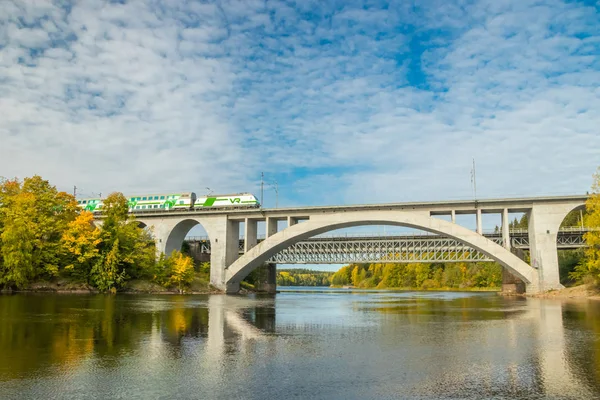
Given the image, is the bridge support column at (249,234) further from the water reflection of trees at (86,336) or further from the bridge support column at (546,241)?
the water reflection of trees at (86,336)

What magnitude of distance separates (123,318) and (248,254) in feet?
143

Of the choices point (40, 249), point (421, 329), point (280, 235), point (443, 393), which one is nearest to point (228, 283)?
point (280, 235)

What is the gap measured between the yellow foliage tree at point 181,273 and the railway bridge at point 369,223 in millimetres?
5004

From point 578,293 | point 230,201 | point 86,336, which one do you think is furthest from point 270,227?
point 86,336

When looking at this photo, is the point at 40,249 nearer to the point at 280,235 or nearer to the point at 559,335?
the point at 280,235

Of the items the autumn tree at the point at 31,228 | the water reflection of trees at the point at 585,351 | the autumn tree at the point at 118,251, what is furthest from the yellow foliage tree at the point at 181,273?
the water reflection of trees at the point at 585,351

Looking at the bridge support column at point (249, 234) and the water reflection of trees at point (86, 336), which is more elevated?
the bridge support column at point (249, 234)

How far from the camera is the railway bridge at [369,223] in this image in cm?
5397

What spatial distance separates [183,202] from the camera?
72750 millimetres

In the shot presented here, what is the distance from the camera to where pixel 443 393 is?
939 centimetres

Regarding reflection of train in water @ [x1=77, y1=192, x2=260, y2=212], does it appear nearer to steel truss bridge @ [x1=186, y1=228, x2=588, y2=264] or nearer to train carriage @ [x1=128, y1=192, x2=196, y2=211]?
train carriage @ [x1=128, y1=192, x2=196, y2=211]

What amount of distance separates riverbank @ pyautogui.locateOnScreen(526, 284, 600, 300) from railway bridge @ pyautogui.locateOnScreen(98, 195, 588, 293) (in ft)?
6.33

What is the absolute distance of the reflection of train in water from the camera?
7069 centimetres

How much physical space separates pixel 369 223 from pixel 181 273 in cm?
2670
